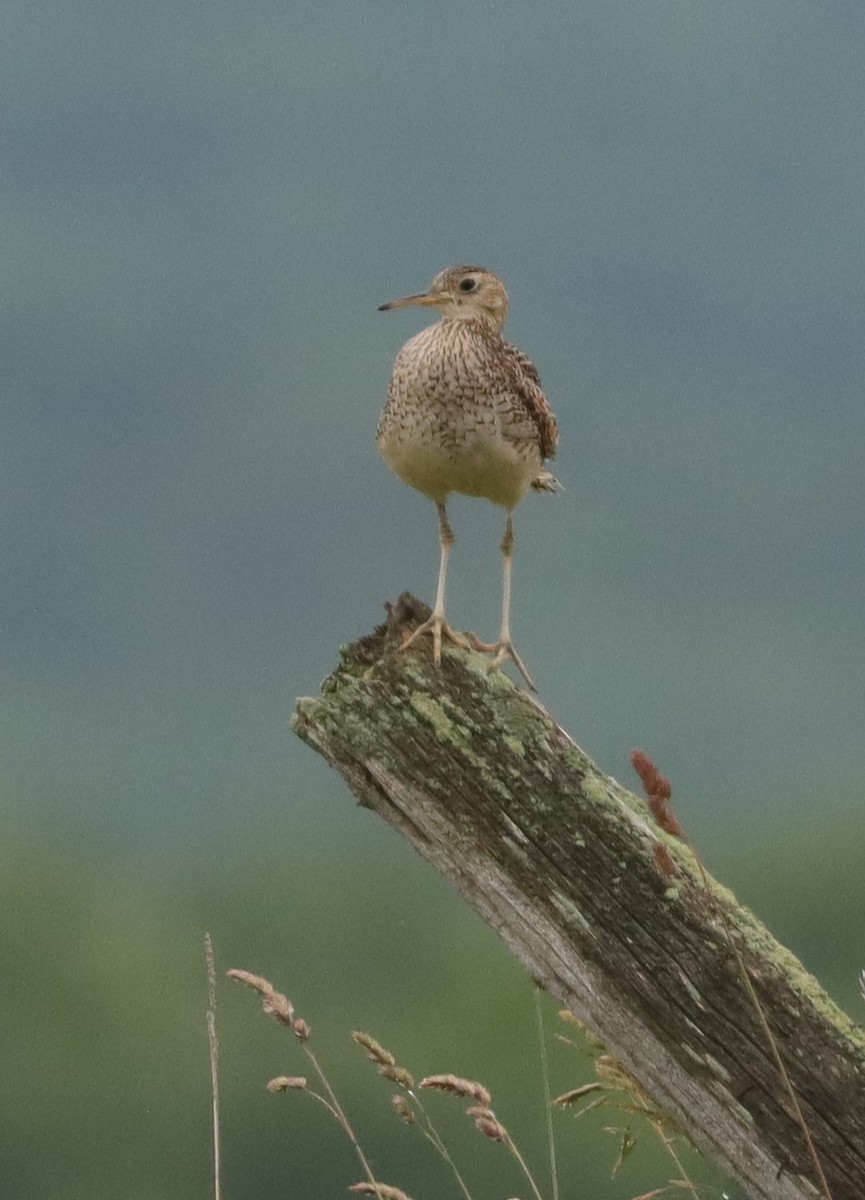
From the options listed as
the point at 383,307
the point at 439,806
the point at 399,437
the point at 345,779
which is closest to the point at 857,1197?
the point at 439,806

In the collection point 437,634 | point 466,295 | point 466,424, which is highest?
point 466,295

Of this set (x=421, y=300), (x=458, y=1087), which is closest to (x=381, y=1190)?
(x=458, y=1087)

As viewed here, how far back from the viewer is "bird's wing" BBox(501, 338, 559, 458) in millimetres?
5004

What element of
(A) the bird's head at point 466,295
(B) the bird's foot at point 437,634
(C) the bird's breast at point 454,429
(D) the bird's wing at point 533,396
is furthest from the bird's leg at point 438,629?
(A) the bird's head at point 466,295

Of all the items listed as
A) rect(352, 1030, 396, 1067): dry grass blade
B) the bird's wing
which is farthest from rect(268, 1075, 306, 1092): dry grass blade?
the bird's wing

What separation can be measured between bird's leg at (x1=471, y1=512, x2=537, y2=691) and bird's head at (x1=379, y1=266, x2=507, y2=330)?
2.47 ft

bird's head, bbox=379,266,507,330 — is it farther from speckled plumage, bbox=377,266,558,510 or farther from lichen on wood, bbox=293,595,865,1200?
lichen on wood, bbox=293,595,865,1200

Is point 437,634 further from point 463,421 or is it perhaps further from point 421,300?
Answer: point 421,300

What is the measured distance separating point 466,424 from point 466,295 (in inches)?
32.1

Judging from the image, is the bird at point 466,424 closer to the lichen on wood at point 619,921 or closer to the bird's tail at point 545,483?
the bird's tail at point 545,483

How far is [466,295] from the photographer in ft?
17.7

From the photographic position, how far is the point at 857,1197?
2.82 metres

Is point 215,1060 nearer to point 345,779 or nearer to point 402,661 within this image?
point 345,779

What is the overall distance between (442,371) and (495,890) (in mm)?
2232
